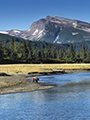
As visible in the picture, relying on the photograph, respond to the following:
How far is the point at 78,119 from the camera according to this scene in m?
20.3

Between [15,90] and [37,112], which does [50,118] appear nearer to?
[37,112]

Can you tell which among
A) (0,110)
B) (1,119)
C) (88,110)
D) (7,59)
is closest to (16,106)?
(0,110)

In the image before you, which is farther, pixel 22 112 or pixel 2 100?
pixel 2 100

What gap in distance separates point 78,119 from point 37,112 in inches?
181

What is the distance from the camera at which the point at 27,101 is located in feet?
91.2

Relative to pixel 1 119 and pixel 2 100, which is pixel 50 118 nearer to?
pixel 1 119

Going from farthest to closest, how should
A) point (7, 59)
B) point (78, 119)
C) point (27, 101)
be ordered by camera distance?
1. point (7, 59)
2. point (27, 101)
3. point (78, 119)

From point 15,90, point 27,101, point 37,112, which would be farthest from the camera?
point 15,90

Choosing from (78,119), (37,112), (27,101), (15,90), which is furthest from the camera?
(15,90)

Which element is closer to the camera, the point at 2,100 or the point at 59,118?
the point at 59,118

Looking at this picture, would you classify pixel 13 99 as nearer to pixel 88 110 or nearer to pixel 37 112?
pixel 37 112

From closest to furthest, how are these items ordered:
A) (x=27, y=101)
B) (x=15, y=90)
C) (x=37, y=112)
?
1. (x=37, y=112)
2. (x=27, y=101)
3. (x=15, y=90)

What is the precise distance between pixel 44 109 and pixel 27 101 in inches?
173

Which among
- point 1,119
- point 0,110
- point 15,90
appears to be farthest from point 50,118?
point 15,90
